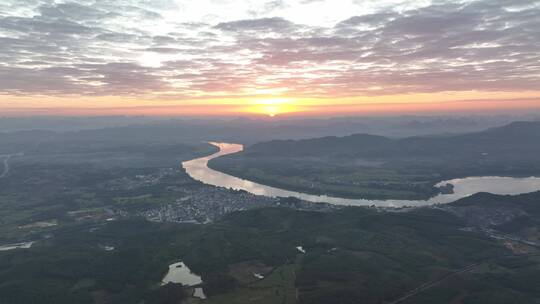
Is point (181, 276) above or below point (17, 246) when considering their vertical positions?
above

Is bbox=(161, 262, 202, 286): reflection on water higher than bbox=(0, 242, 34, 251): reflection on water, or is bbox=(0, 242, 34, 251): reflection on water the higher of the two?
bbox=(161, 262, 202, 286): reflection on water

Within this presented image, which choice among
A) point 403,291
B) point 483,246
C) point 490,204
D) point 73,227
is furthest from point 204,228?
point 490,204

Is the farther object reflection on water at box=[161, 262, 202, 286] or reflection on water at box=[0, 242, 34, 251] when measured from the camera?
reflection on water at box=[0, 242, 34, 251]

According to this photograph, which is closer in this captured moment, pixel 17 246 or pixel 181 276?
pixel 181 276

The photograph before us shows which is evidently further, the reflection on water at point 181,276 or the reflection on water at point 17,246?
the reflection on water at point 17,246

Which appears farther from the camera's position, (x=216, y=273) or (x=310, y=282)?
(x=216, y=273)

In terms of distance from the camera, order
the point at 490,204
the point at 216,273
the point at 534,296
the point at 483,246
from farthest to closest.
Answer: the point at 490,204 → the point at 483,246 → the point at 216,273 → the point at 534,296

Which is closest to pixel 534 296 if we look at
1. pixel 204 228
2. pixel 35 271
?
pixel 204 228

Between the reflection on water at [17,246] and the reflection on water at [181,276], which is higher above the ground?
the reflection on water at [181,276]

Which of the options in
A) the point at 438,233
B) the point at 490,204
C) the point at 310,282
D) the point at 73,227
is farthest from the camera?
the point at 490,204

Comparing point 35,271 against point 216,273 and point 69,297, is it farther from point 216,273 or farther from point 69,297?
point 216,273
